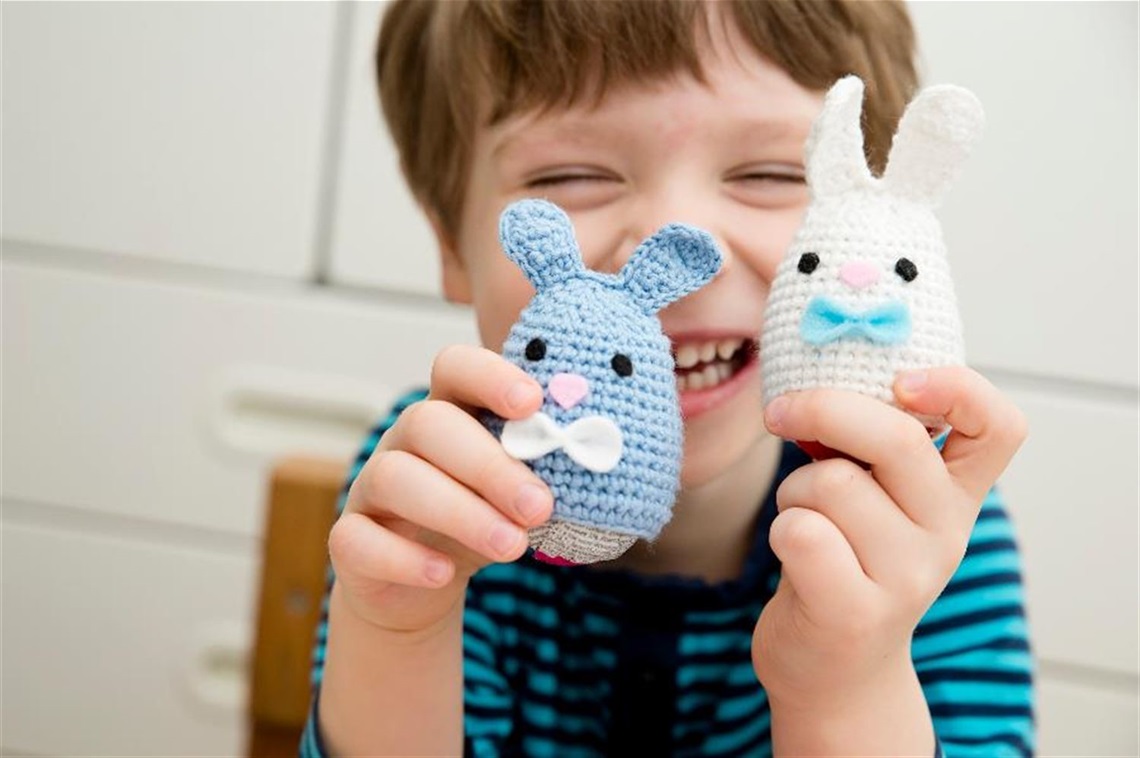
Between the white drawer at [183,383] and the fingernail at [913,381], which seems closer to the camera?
the fingernail at [913,381]

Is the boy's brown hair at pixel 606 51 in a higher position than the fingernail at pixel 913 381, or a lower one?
higher

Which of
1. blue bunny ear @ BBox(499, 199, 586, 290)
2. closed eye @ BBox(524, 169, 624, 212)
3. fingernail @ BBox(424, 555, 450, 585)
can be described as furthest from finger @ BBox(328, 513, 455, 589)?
closed eye @ BBox(524, 169, 624, 212)

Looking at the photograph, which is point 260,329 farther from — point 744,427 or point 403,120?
point 744,427

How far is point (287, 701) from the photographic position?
2.17ft

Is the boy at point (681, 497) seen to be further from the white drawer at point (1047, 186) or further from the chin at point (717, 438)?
the white drawer at point (1047, 186)

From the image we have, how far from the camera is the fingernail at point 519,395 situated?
364mm

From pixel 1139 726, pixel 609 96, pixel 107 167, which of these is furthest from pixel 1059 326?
pixel 107 167

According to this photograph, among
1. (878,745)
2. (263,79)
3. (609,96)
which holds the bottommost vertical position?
(878,745)

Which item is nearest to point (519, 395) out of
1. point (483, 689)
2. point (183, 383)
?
point (483, 689)

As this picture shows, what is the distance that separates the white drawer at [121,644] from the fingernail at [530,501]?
699 mm

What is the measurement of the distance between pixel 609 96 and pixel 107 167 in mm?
608

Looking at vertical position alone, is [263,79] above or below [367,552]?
above

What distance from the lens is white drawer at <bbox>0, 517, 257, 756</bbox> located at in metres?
1.00

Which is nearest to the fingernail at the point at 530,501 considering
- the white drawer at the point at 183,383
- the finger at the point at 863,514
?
the finger at the point at 863,514
